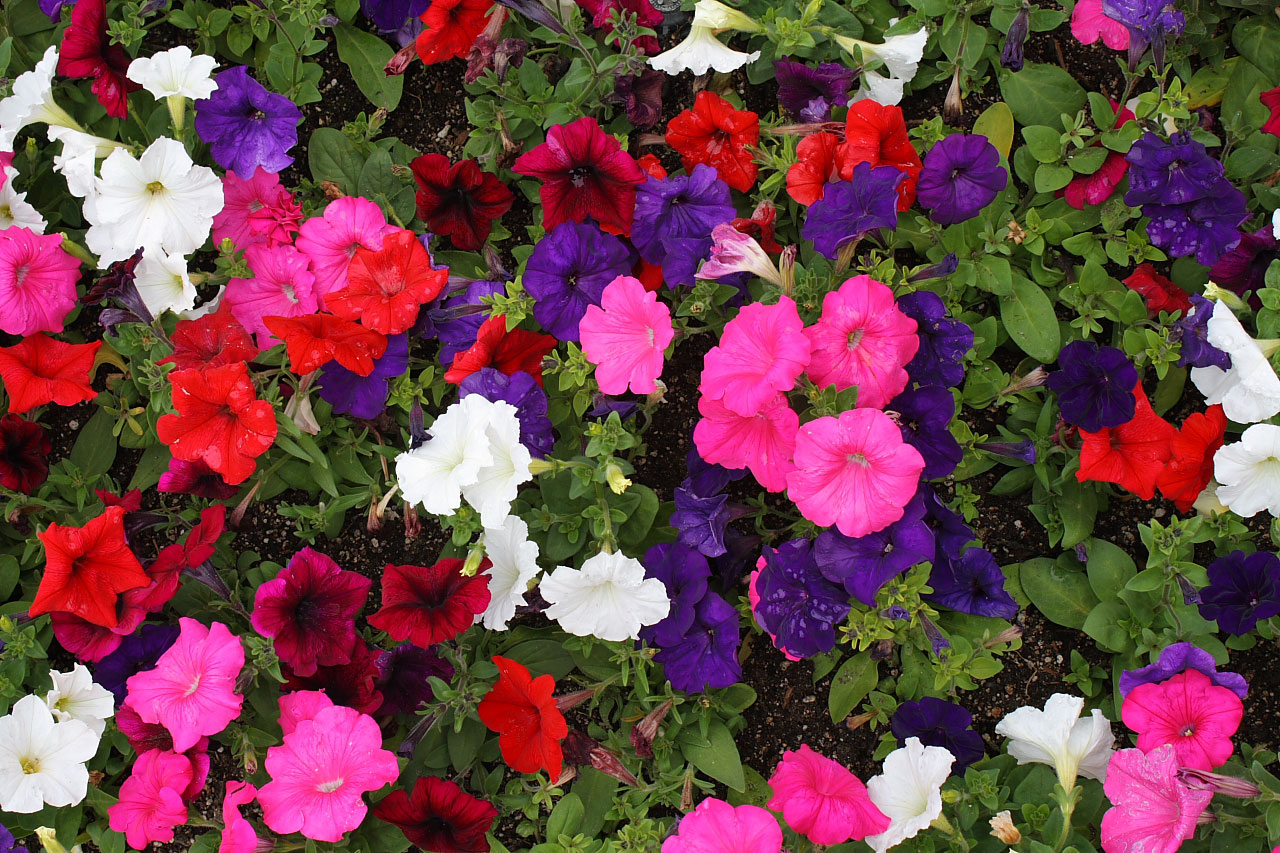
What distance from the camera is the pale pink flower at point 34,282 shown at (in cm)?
224

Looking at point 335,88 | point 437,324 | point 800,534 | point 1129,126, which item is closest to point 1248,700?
point 800,534

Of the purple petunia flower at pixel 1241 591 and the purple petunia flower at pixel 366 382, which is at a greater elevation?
the purple petunia flower at pixel 366 382

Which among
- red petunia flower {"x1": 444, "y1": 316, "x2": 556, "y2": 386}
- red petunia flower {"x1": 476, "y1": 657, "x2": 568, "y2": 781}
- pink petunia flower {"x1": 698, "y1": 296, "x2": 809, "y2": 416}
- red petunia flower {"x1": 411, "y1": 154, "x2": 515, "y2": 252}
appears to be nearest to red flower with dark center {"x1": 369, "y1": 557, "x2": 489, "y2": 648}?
red petunia flower {"x1": 476, "y1": 657, "x2": 568, "y2": 781}

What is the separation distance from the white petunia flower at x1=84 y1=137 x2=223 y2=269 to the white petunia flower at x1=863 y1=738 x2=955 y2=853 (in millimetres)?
1843

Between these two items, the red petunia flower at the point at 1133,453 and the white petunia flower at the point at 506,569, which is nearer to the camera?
the white petunia flower at the point at 506,569

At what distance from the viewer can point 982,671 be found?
7.04 ft

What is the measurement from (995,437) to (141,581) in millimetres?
1963

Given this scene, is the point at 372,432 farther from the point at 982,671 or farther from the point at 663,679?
the point at 982,671

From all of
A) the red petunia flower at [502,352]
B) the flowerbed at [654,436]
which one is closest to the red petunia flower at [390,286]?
the flowerbed at [654,436]

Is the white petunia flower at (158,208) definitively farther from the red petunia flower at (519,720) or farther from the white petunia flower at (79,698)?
the red petunia flower at (519,720)

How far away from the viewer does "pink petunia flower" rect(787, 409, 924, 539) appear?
5.96 ft

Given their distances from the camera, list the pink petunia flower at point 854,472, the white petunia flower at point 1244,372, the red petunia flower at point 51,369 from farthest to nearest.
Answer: the red petunia flower at point 51,369
the white petunia flower at point 1244,372
the pink petunia flower at point 854,472

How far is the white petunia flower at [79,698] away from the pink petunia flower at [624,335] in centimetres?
128

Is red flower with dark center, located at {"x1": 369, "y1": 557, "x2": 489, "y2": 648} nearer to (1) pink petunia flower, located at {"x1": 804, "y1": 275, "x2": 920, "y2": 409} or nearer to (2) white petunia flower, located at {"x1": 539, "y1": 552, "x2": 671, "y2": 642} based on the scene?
(2) white petunia flower, located at {"x1": 539, "y1": 552, "x2": 671, "y2": 642}
